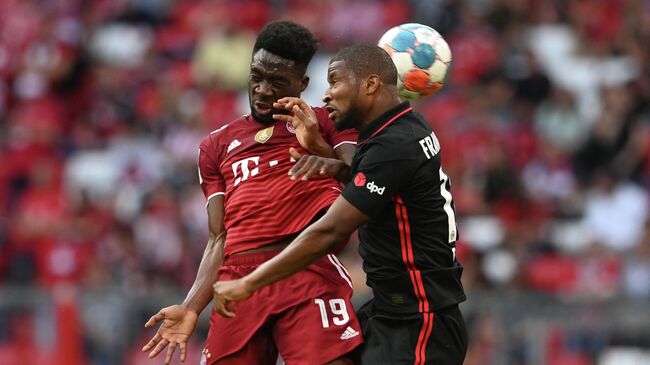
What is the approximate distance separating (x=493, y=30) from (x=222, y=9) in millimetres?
3495

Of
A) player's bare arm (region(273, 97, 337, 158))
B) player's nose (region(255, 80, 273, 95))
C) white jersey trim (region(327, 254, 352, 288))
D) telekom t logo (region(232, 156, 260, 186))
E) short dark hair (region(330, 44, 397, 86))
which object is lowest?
white jersey trim (region(327, 254, 352, 288))

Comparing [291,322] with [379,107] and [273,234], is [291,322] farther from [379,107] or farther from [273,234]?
[379,107]

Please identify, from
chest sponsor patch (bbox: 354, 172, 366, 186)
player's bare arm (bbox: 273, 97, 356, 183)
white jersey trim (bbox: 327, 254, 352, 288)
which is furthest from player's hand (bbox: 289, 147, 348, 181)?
white jersey trim (bbox: 327, 254, 352, 288)

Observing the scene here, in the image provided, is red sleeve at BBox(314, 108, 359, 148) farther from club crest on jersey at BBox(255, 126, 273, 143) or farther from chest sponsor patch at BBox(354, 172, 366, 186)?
chest sponsor patch at BBox(354, 172, 366, 186)

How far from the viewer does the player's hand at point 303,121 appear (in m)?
6.25

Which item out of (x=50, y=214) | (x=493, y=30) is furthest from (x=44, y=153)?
(x=493, y=30)

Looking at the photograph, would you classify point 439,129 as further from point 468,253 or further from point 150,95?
point 150,95

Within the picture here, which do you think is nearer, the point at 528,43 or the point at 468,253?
the point at 468,253

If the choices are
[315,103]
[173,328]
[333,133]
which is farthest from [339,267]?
[315,103]

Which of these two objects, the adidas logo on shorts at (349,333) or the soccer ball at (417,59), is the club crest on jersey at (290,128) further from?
the adidas logo on shorts at (349,333)

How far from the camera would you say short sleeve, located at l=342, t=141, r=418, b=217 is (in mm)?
5918

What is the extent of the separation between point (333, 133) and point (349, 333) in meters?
1.02

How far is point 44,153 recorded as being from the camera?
594 inches

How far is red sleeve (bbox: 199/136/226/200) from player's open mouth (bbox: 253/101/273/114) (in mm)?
372
